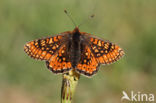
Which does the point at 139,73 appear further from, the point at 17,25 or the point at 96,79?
the point at 17,25

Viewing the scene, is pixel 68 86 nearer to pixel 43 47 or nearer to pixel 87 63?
pixel 87 63

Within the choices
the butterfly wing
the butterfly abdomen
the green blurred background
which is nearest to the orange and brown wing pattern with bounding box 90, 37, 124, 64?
the butterfly abdomen

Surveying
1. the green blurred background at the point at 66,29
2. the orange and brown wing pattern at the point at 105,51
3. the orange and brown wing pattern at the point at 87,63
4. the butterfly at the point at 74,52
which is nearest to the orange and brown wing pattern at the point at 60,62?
the butterfly at the point at 74,52

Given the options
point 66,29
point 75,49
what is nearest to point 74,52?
point 75,49

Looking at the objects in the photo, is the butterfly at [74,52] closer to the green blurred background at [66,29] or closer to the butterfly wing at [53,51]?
the butterfly wing at [53,51]

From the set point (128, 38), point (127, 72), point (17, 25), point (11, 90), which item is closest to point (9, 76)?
point (11, 90)

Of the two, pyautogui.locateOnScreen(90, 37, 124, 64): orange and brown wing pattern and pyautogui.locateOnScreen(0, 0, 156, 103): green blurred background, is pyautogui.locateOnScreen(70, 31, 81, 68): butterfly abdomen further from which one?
pyautogui.locateOnScreen(0, 0, 156, 103): green blurred background

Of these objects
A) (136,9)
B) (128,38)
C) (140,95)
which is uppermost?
(136,9)
